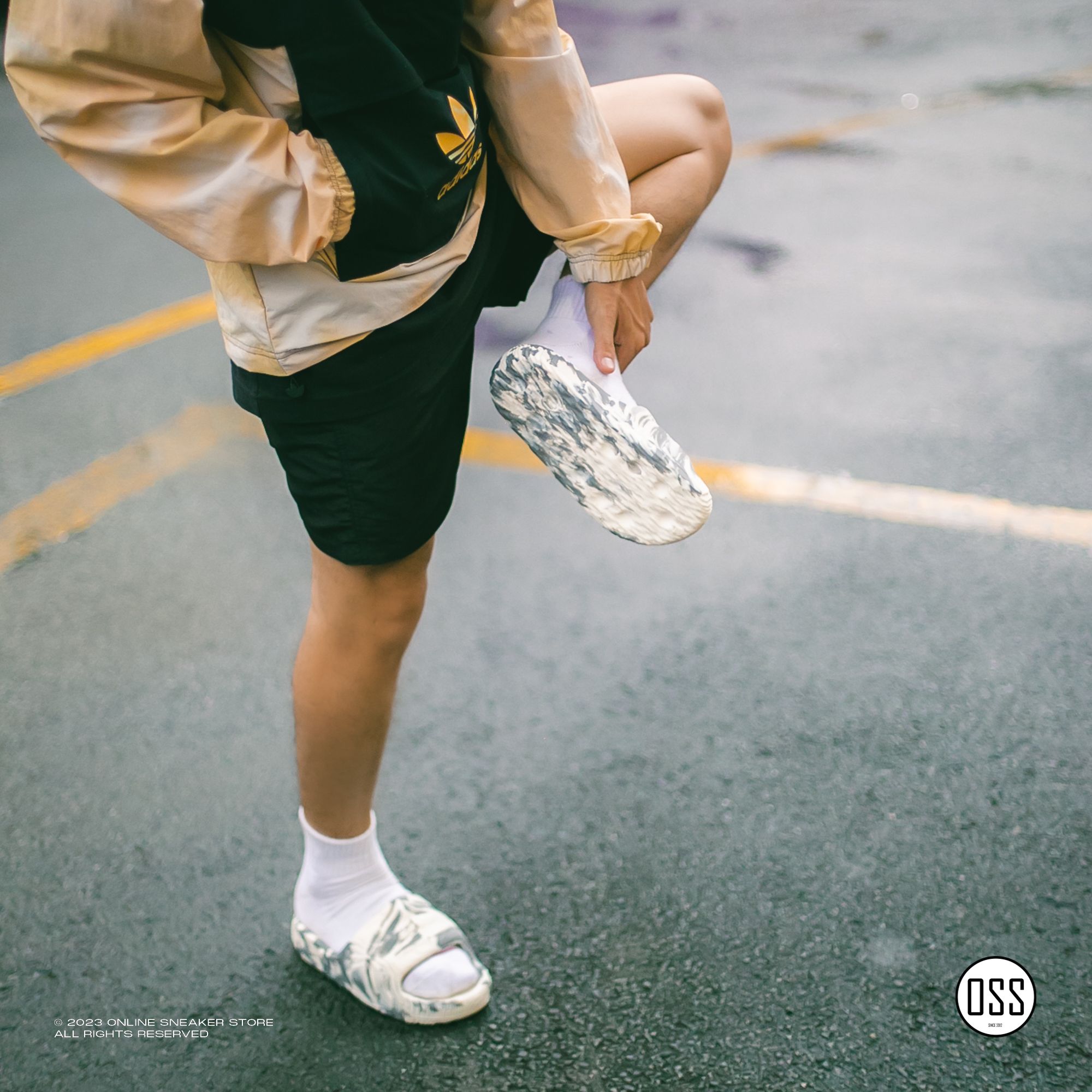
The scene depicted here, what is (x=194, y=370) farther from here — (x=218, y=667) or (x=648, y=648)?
(x=648, y=648)

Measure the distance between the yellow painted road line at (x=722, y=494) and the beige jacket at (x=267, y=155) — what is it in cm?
155

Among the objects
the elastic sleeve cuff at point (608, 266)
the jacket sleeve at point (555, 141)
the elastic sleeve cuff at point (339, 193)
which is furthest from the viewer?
the elastic sleeve cuff at point (608, 266)

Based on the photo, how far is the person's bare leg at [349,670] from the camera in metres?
1.42

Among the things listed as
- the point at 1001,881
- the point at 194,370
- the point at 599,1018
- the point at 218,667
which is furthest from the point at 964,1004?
the point at 194,370

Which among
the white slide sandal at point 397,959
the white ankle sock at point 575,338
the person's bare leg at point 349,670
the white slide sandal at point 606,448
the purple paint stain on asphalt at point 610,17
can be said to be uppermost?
the white ankle sock at point 575,338

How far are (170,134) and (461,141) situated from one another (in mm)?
307

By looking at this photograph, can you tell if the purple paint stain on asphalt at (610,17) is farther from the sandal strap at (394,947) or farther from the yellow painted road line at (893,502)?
the sandal strap at (394,947)

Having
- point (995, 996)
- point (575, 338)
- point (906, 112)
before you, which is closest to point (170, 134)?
point (575, 338)

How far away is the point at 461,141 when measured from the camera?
1161 millimetres

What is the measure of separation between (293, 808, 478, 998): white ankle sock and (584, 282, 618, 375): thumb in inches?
31.4

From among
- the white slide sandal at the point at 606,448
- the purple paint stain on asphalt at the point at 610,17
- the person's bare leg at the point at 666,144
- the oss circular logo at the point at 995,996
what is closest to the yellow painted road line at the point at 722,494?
the oss circular logo at the point at 995,996

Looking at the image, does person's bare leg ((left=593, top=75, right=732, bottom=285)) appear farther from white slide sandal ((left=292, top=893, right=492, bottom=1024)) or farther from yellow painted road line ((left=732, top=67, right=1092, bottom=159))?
yellow painted road line ((left=732, top=67, right=1092, bottom=159))

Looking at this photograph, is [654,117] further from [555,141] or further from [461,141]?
[461,141]

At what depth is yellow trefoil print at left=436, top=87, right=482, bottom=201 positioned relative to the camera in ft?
3.75
